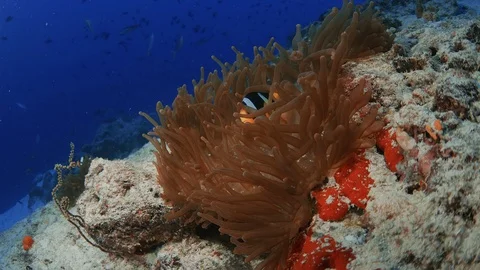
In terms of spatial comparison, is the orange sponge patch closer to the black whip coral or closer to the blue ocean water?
the black whip coral

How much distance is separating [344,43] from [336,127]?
1.97 ft

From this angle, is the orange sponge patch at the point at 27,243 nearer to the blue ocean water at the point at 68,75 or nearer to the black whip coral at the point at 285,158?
the black whip coral at the point at 285,158

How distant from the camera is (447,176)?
175 centimetres

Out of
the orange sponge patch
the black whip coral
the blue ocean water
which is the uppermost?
the blue ocean water

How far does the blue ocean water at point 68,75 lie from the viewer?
2727 cm

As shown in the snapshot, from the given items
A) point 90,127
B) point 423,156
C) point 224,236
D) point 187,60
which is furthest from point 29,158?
point 423,156

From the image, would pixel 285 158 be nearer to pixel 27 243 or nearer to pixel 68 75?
pixel 27 243

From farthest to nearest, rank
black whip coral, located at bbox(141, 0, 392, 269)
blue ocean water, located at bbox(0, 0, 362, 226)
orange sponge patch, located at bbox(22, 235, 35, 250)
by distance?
blue ocean water, located at bbox(0, 0, 362, 226), orange sponge patch, located at bbox(22, 235, 35, 250), black whip coral, located at bbox(141, 0, 392, 269)

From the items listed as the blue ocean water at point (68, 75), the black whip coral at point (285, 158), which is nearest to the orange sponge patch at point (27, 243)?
the black whip coral at point (285, 158)

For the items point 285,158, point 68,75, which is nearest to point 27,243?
point 285,158

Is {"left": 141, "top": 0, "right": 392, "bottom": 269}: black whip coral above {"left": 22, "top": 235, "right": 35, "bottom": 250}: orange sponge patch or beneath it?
above

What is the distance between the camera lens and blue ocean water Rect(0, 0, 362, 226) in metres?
27.3

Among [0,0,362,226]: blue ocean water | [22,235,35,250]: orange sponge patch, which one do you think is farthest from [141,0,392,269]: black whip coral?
[0,0,362,226]: blue ocean water

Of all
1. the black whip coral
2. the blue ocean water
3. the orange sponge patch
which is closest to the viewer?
the black whip coral
